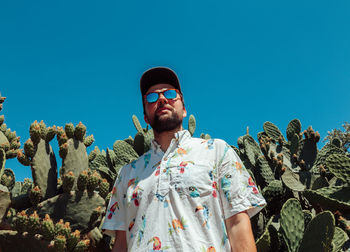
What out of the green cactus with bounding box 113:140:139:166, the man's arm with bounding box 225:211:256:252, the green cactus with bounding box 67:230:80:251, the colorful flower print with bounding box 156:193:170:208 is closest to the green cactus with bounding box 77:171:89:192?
the green cactus with bounding box 67:230:80:251

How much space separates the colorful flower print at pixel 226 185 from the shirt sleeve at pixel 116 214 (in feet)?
2.19

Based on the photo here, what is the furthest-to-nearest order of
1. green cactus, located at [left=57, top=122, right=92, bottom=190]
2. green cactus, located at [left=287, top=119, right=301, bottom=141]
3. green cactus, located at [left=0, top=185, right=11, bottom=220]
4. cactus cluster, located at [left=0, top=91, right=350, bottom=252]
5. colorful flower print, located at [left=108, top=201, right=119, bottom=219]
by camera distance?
green cactus, located at [left=287, top=119, right=301, bottom=141] → green cactus, located at [left=57, top=122, right=92, bottom=190] → green cactus, located at [left=0, top=185, right=11, bottom=220] → cactus cluster, located at [left=0, top=91, right=350, bottom=252] → colorful flower print, located at [left=108, top=201, right=119, bottom=219]

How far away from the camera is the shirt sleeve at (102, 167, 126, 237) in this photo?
207cm

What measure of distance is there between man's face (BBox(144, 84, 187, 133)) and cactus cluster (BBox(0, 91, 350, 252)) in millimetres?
1188

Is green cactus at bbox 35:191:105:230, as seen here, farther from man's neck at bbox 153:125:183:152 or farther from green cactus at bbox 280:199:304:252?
green cactus at bbox 280:199:304:252

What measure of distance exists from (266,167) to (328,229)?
1.21 meters

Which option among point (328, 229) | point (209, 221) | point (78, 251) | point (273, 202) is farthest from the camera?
point (273, 202)

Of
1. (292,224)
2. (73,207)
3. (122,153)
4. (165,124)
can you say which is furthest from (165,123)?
(122,153)

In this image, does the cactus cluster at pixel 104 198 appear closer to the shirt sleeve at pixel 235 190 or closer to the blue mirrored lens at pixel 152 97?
the shirt sleeve at pixel 235 190

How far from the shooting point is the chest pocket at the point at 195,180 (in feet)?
5.87

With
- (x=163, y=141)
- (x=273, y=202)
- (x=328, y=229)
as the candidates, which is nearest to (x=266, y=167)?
(x=273, y=202)

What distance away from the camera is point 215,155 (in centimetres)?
195

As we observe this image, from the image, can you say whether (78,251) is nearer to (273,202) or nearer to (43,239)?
(43,239)

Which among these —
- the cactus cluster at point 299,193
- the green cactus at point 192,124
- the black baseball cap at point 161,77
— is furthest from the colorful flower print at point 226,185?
the green cactus at point 192,124
